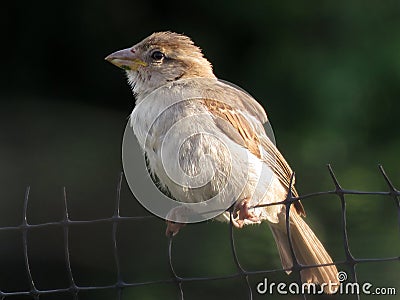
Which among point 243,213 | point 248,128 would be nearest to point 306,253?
point 243,213

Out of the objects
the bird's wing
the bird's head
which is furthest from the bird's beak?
the bird's wing

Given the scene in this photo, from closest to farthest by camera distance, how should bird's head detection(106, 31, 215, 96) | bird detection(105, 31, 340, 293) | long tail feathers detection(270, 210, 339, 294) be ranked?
bird detection(105, 31, 340, 293) < long tail feathers detection(270, 210, 339, 294) < bird's head detection(106, 31, 215, 96)

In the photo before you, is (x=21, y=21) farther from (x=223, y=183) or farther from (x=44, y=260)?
(x=223, y=183)

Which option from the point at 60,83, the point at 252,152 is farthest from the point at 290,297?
the point at 60,83

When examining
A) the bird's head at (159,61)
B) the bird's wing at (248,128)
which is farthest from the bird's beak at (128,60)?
the bird's wing at (248,128)

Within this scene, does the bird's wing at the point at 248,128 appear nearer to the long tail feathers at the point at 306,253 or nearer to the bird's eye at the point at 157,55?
the long tail feathers at the point at 306,253

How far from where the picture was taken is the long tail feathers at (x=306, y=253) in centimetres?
411

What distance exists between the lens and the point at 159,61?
456 cm

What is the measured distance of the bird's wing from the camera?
13.7 ft

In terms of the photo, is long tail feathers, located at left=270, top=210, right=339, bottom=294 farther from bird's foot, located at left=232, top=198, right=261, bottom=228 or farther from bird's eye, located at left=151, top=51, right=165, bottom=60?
bird's eye, located at left=151, top=51, right=165, bottom=60

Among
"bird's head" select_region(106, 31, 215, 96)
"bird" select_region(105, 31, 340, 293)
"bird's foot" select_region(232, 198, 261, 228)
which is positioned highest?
"bird's head" select_region(106, 31, 215, 96)

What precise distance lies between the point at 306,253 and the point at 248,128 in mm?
607

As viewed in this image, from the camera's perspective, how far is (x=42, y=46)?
6117 mm

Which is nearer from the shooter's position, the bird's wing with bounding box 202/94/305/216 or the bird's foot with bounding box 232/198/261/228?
the bird's foot with bounding box 232/198/261/228
